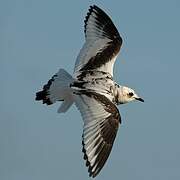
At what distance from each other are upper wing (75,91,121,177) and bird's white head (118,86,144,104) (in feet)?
4.75

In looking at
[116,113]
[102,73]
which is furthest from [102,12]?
[116,113]

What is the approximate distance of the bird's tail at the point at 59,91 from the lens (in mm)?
15305

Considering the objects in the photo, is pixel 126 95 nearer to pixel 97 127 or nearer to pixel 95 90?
pixel 95 90

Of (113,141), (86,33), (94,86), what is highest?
(86,33)

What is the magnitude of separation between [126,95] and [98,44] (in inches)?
53.7

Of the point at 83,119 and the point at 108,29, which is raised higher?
the point at 108,29

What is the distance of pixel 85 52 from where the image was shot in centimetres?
1669

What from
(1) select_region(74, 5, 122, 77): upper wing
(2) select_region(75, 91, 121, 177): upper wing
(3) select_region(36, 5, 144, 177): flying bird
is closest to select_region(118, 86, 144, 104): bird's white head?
(3) select_region(36, 5, 144, 177): flying bird

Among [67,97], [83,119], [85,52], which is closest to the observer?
[83,119]

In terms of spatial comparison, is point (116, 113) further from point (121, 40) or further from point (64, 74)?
point (121, 40)

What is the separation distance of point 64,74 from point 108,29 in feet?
6.24

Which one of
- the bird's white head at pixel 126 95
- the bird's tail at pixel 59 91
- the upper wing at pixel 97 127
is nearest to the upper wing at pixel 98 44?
the bird's tail at pixel 59 91

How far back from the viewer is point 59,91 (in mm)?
15695

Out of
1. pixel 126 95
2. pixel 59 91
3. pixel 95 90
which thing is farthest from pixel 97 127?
pixel 126 95
